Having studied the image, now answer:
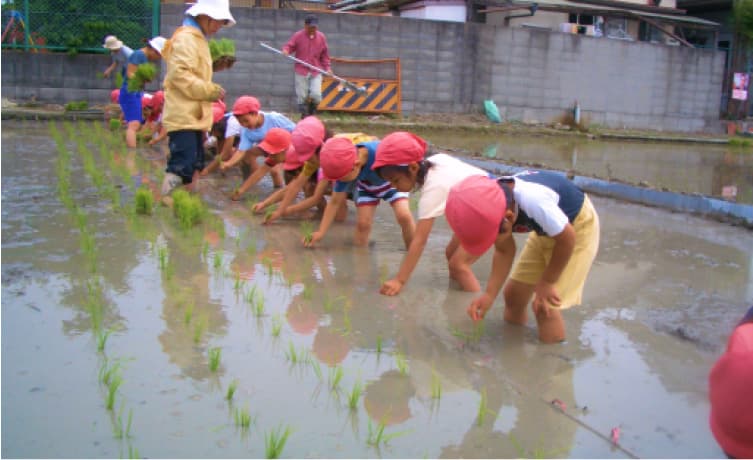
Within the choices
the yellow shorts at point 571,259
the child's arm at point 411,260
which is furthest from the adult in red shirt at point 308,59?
the yellow shorts at point 571,259

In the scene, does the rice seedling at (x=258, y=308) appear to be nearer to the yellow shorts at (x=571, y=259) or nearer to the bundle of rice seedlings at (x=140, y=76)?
the yellow shorts at (x=571, y=259)

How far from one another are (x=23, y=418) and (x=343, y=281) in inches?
73.1

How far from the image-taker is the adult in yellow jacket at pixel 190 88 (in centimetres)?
490

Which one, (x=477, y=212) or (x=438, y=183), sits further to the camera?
(x=438, y=183)

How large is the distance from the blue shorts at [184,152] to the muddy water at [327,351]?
658mm

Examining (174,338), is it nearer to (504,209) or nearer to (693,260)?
(504,209)

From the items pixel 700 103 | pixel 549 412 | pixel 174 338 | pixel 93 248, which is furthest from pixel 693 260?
pixel 700 103

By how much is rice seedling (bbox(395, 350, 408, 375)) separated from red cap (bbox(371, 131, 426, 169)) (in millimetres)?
1126

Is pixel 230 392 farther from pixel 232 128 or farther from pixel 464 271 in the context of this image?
pixel 232 128

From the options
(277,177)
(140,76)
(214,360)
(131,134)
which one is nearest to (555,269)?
(214,360)

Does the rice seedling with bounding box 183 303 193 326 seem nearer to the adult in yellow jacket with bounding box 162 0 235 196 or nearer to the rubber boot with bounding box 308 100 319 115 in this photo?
the adult in yellow jacket with bounding box 162 0 235 196

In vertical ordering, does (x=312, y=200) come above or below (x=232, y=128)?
below

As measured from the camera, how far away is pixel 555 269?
2.91 m

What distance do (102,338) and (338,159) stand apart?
181 cm
